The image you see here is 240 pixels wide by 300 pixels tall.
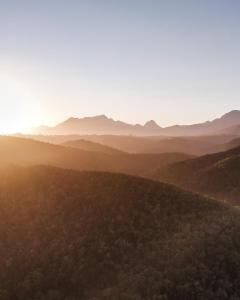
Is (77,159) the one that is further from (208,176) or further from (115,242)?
(115,242)

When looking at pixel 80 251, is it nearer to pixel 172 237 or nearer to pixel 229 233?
pixel 172 237

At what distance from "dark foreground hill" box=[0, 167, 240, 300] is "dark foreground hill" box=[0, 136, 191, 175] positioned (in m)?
36.5

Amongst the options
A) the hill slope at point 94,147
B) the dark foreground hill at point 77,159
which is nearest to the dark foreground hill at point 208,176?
the dark foreground hill at point 77,159

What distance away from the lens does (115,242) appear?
2116 cm

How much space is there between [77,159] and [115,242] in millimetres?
52569

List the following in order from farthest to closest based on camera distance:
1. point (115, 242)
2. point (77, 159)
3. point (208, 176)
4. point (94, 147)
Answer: point (94, 147)
point (77, 159)
point (208, 176)
point (115, 242)

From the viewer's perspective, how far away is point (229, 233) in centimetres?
2078

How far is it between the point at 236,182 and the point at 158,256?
90.5 ft

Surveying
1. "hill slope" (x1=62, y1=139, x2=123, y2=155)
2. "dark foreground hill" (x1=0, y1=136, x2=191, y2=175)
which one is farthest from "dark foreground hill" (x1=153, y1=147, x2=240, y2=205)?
"hill slope" (x1=62, y1=139, x2=123, y2=155)

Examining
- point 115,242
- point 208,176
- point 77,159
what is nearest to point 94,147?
point 77,159

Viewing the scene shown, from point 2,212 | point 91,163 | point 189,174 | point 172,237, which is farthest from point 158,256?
point 91,163

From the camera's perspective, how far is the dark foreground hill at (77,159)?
66.9 metres

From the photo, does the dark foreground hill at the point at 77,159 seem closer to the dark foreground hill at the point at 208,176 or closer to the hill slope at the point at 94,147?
the dark foreground hill at the point at 208,176

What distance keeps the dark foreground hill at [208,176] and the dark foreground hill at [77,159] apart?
855cm
